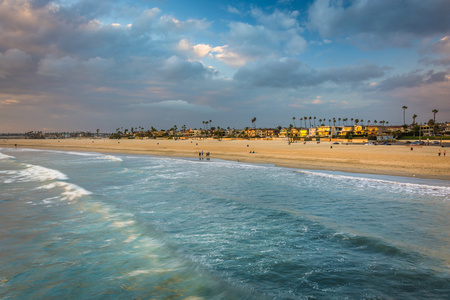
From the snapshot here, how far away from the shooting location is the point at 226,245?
780 centimetres

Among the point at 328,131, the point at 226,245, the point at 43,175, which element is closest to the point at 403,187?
the point at 226,245

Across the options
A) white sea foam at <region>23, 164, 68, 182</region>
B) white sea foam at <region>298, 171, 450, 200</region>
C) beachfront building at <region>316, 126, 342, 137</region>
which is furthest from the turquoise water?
beachfront building at <region>316, 126, 342, 137</region>

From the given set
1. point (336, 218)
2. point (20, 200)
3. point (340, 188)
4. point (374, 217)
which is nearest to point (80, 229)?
point (20, 200)

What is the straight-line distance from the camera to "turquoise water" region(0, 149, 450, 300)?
5.57 meters

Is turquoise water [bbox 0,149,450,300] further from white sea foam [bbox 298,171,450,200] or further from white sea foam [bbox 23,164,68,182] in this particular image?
white sea foam [bbox 23,164,68,182]

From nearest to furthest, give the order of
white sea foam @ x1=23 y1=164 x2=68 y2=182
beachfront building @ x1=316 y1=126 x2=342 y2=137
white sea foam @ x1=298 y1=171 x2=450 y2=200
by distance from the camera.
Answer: white sea foam @ x1=298 y1=171 x2=450 y2=200 → white sea foam @ x1=23 y1=164 x2=68 y2=182 → beachfront building @ x1=316 y1=126 x2=342 y2=137

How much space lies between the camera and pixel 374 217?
10.4m

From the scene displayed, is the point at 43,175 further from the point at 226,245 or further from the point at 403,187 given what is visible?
the point at 403,187

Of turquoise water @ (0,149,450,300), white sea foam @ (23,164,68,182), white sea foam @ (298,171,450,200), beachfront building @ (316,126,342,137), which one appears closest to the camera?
turquoise water @ (0,149,450,300)

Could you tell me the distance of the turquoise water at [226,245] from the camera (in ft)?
18.3

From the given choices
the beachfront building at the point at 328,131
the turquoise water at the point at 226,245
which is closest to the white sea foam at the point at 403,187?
the turquoise water at the point at 226,245

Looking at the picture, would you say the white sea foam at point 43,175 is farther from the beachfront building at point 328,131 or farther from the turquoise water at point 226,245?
the beachfront building at point 328,131

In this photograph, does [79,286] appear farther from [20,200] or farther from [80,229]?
[20,200]

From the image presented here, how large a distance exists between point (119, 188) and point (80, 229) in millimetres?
7924
